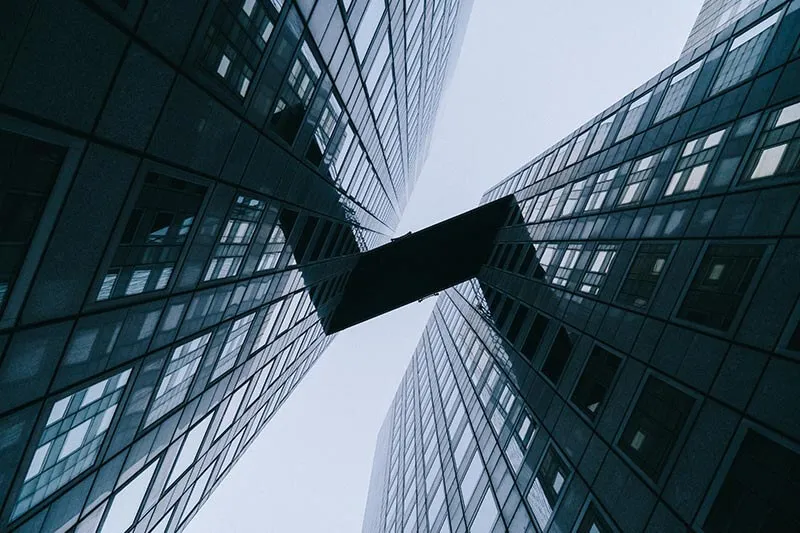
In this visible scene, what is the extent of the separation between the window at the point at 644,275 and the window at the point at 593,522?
566 cm

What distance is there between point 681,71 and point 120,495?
919 inches

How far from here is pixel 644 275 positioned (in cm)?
1438

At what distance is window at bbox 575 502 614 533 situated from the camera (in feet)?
39.5

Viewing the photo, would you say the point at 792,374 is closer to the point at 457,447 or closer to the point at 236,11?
the point at 236,11

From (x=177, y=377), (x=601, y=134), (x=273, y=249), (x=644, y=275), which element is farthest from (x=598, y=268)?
(x=177, y=377)

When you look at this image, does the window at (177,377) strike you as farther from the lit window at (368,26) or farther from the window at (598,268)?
the window at (598,268)

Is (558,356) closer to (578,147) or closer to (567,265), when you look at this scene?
(567,265)

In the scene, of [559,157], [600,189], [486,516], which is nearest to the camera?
[486,516]

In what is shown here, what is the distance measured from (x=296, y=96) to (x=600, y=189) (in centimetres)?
1380

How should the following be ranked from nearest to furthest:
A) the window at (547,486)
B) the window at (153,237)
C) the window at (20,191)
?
the window at (20,191) → the window at (153,237) → the window at (547,486)

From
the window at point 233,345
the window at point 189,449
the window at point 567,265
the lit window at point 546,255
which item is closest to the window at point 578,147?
the lit window at point 546,255

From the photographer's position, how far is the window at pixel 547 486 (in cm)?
1480

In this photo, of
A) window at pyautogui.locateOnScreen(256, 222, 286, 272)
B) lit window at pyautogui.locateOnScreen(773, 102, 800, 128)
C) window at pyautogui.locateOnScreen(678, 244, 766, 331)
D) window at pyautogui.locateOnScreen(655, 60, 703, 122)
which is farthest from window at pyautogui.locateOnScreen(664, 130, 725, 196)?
window at pyautogui.locateOnScreen(256, 222, 286, 272)

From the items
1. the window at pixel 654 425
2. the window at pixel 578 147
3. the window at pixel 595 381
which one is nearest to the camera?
the window at pixel 654 425
